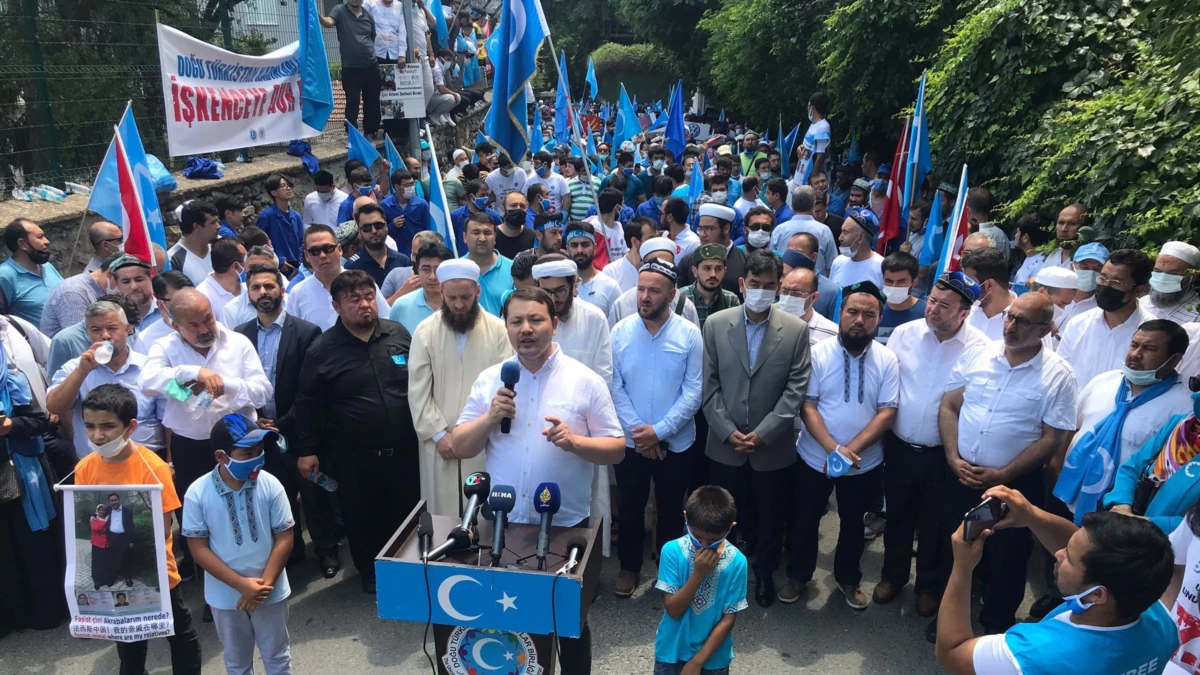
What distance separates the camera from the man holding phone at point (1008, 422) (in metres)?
4.32

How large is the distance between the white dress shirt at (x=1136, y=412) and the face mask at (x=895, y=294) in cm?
133

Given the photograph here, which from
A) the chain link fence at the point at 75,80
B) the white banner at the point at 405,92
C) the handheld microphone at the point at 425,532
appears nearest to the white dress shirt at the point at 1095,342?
the handheld microphone at the point at 425,532

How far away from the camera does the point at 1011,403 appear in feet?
14.3

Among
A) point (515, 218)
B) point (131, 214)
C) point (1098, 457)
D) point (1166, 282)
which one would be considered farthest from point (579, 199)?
point (1098, 457)

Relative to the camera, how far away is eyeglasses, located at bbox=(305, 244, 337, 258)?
5699mm

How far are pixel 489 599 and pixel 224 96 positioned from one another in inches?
283

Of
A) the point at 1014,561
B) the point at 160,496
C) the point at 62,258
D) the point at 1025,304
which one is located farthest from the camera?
the point at 62,258

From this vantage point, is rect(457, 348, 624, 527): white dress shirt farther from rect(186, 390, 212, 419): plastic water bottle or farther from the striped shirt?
the striped shirt

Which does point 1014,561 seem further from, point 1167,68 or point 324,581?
point 1167,68

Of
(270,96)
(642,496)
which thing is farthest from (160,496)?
(270,96)

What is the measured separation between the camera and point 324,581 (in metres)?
5.42

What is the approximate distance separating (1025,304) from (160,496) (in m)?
4.16

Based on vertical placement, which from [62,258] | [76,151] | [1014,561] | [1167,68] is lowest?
[1014,561]

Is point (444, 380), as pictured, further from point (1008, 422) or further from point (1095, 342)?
point (1095, 342)
